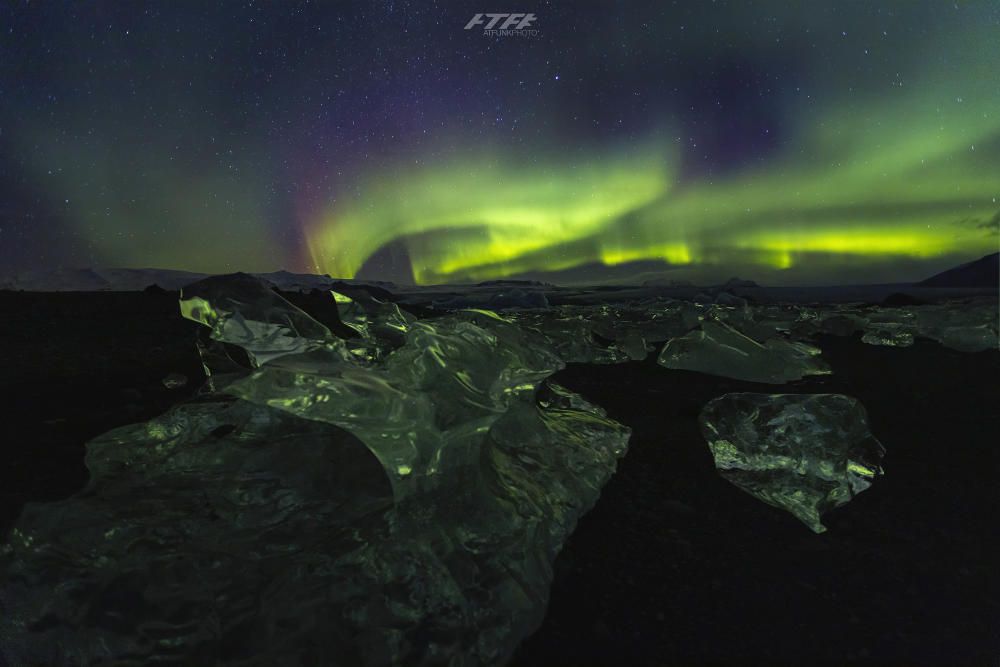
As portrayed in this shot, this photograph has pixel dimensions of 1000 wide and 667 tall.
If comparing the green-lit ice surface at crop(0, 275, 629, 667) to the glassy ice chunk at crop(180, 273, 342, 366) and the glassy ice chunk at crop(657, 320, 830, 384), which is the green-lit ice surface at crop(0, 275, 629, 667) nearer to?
the glassy ice chunk at crop(180, 273, 342, 366)

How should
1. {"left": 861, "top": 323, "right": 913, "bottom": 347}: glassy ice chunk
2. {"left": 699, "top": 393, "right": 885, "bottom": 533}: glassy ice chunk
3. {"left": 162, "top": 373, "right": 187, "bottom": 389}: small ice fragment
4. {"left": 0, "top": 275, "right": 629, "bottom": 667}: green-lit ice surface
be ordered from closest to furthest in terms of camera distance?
{"left": 0, "top": 275, "right": 629, "bottom": 667}: green-lit ice surface, {"left": 699, "top": 393, "right": 885, "bottom": 533}: glassy ice chunk, {"left": 162, "top": 373, "right": 187, "bottom": 389}: small ice fragment, {"left": 861, "top": 323, "right": 913, "bottom": 347}: glassy ice chunk

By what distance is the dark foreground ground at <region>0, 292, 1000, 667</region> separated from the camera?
3.84 ft

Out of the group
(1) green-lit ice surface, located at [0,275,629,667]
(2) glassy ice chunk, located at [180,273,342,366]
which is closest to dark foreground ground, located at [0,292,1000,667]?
(1) green-lit ice surface, located at [0,275,629,667]

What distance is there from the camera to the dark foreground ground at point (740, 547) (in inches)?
46.1

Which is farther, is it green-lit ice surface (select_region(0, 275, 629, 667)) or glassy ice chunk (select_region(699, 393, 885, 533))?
glassy ice chunk (select_region(699, 393, 885, 533))

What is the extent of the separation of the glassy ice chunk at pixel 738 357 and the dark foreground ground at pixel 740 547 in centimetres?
103

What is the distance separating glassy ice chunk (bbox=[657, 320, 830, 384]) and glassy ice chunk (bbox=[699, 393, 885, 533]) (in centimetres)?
238

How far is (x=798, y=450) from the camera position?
2.01 metres

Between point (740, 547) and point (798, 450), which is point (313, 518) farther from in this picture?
point (798, 450)

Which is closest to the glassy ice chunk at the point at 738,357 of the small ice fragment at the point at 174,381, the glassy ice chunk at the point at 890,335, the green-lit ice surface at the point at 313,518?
the green-lit ice surface at the point at 313,518

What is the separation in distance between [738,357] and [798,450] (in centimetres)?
271

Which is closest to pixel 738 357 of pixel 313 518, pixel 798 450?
pixel 798 450

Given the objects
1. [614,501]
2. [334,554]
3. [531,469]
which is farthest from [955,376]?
[334,554]

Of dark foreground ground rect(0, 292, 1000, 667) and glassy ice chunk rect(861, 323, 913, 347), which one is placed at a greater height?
dark foreground ground rect(0, 292, 1000, 667)
